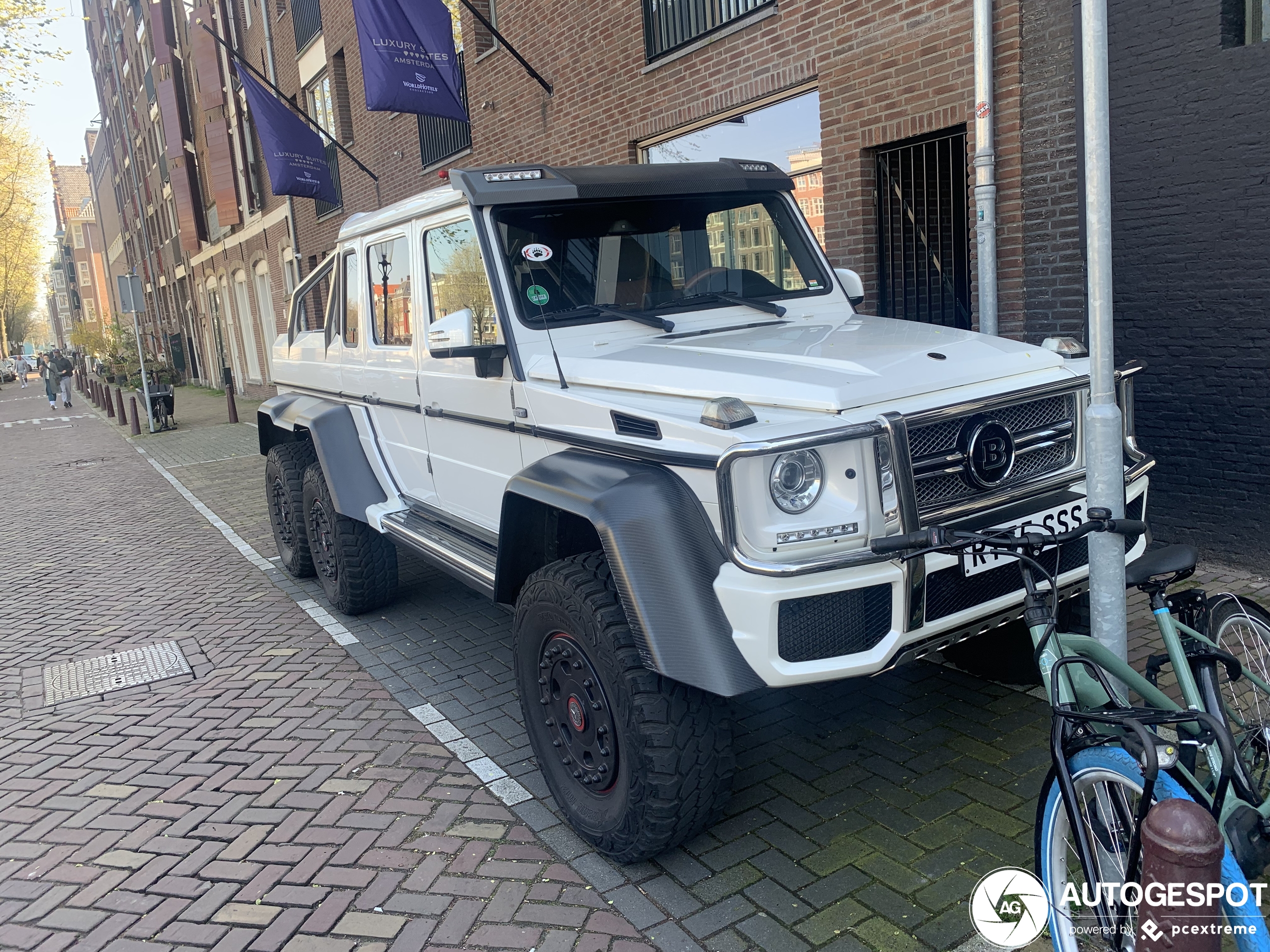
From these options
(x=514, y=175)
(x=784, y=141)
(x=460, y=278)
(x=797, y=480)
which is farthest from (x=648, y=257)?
(x=784, y=141)

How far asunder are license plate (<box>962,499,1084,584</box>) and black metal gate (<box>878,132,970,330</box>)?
419 centimetres

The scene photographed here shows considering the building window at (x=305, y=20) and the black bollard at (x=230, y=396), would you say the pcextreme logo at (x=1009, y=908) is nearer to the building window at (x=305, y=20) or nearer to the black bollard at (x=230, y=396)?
the black bollard at (x=230, y=396)

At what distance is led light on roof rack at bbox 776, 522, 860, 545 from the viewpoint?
2711 mm

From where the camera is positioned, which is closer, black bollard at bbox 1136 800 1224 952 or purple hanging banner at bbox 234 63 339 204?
black bollard at bbox 1136 800 1224 952

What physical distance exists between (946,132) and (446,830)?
5860 mm

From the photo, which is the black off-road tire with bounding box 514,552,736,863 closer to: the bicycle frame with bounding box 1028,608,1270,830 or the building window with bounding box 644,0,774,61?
the bicycle frame with bounding box 1028,608,1270,830

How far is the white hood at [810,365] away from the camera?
2.91 metres

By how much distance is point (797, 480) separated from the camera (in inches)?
109

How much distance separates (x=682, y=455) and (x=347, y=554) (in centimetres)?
337

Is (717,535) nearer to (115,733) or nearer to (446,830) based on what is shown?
(446,830)

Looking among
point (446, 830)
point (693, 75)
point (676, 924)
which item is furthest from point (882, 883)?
point (693, 75)

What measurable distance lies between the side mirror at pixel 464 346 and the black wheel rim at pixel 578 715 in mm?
1174

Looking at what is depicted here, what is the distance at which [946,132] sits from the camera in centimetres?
695

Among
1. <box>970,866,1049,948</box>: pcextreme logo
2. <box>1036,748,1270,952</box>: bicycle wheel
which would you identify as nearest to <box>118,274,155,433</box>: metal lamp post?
<box>970,866,1049,948</box>: pcextreme logo
